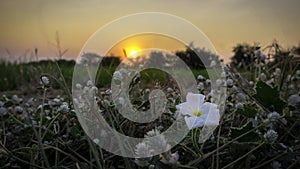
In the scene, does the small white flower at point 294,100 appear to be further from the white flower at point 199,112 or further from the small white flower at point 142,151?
the small white flower at point 142,151

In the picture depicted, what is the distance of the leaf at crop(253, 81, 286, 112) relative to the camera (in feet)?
2.77

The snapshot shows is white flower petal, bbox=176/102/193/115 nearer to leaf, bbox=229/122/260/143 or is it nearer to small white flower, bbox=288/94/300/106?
leaf, bbox=229/122/260/143

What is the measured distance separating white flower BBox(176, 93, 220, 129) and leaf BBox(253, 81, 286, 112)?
213 millimetres

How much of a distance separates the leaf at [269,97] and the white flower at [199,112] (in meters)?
0.21

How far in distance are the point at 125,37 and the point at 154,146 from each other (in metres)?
0.50

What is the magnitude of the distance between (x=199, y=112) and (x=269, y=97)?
0.25 meters

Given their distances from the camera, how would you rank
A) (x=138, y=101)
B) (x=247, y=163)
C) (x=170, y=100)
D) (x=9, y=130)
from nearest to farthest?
(x=247, y=163)
(x=138, y=101)
(x=170, y=100)
(x=9, y=130)

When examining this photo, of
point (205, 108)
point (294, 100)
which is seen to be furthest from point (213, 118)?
point (294, 100)

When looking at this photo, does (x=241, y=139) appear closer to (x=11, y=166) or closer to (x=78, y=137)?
(x=78, y=137)

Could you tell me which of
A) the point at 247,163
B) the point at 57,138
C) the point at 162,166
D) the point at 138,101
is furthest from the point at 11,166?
the point at 247,163

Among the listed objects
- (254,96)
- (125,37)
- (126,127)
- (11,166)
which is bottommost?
(11,166)

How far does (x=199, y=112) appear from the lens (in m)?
0.67

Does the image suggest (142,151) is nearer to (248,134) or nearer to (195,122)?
(195,122)

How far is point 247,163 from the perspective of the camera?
2.62ft
